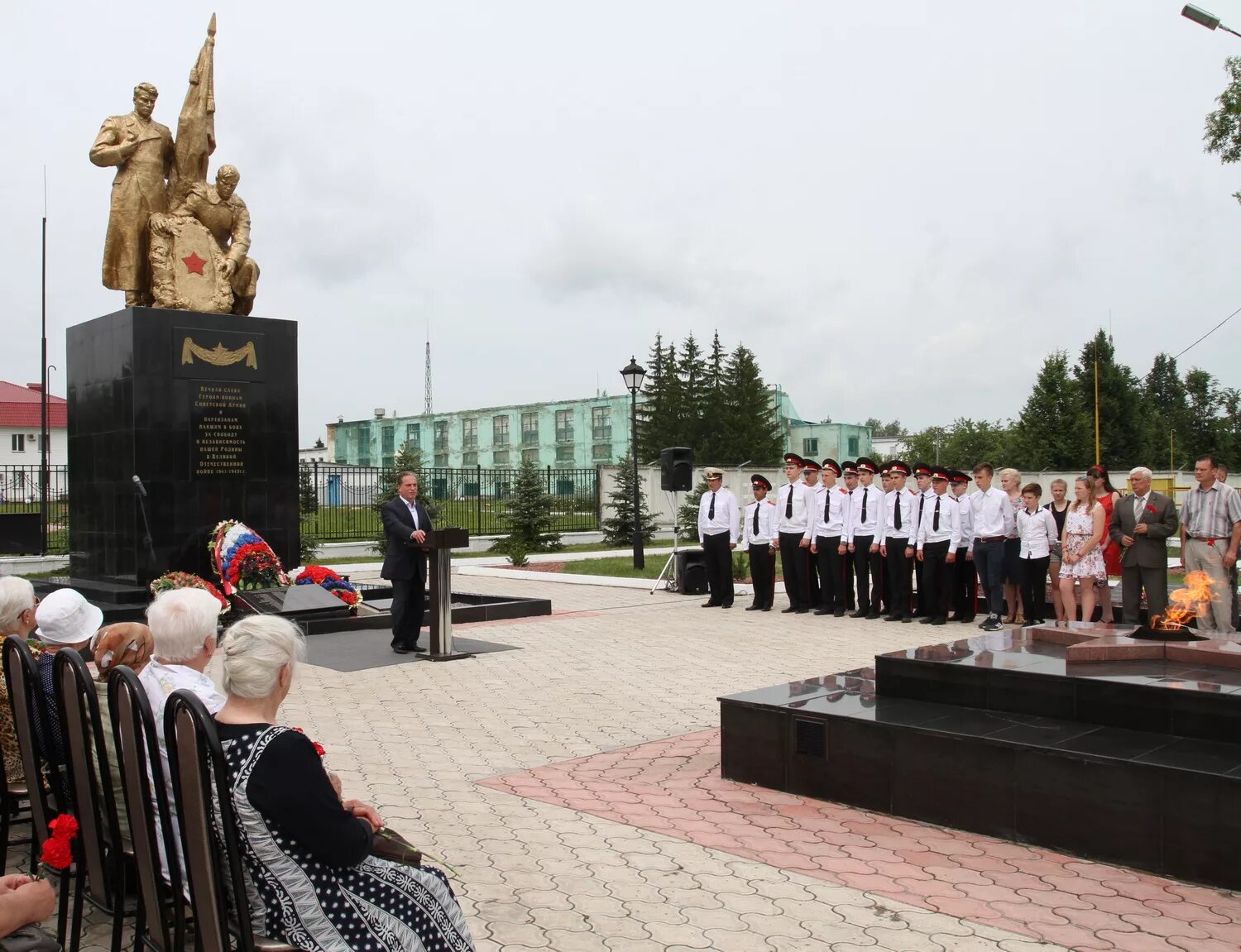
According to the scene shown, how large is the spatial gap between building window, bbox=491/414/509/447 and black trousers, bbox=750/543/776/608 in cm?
4561

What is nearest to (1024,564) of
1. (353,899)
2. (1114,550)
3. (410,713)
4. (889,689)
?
(1114,550)

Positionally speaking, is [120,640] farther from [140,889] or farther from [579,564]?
[579,564]

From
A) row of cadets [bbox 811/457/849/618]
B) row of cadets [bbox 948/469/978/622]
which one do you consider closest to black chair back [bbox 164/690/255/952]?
row of cadets [bbox 948/469/978/622]

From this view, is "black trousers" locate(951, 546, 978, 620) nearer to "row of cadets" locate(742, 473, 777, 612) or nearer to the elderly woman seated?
"row of cadets" locate(742, 473, 777, 612)

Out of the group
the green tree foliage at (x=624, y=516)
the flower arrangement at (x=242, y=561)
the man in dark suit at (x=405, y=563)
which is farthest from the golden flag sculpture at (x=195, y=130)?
the green tree foliage at (x=624, y=516)

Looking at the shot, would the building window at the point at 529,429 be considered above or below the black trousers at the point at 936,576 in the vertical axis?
above

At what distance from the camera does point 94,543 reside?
12.8 m

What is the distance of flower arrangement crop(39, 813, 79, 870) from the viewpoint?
2.94 metres

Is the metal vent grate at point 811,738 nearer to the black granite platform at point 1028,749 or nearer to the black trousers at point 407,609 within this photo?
the black granite platform at point 1028,749

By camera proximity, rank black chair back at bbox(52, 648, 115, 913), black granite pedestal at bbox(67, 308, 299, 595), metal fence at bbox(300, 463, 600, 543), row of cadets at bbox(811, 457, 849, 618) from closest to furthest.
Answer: black chair back at bbox(52, 648, 115, 913) < black granite pedestal at bbox(67, 308, 299, 595) < row of cadets at bbox(811, 457, 849, 618) < metal fence at bbox(300, 463, 600, 543)

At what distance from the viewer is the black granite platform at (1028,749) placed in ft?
14.2

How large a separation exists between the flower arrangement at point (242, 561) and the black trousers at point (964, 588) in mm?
7555

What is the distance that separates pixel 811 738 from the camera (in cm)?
548

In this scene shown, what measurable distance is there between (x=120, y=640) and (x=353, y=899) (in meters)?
1.51
